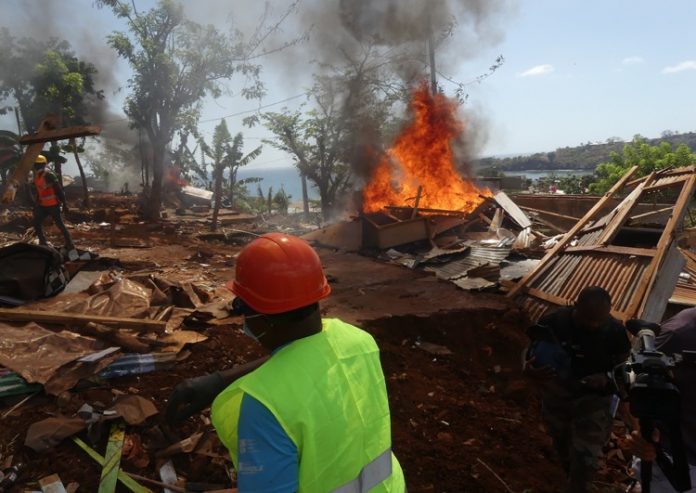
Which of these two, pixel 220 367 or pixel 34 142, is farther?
pixel 34 142

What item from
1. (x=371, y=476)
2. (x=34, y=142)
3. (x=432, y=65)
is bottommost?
(x=371, y=476)

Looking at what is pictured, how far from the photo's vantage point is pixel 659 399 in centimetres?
213

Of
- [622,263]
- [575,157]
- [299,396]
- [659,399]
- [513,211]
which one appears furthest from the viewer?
[575,157]

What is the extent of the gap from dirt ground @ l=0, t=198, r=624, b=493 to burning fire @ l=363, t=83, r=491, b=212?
6.48 metres

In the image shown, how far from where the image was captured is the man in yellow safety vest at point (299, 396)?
116cm

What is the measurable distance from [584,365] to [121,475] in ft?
10.5

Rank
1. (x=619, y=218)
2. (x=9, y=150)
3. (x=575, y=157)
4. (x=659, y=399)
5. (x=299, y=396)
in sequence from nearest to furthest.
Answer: (x=299, y=396), (x=659, y=399), (x=619, y=218), (x=9, y=150), (x=575, y=157)

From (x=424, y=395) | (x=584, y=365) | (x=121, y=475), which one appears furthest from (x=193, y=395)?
(x=424, y=395)

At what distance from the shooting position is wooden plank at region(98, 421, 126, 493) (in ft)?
9.33

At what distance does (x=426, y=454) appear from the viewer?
12.5 ft

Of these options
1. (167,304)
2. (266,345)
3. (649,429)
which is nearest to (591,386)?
(649,429)

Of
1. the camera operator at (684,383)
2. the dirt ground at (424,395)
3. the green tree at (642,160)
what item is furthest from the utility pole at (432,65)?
the camera operator at (684,383)

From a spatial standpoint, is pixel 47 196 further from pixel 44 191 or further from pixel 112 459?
pixel 112 459

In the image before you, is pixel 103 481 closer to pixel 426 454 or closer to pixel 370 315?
pixel 426 454
